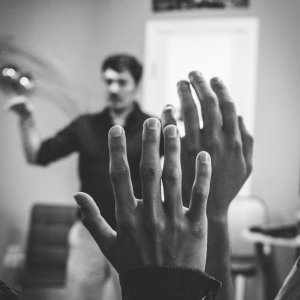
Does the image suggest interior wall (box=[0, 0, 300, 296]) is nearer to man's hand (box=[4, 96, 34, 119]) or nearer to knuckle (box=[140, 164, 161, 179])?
man's hand (box=[4, 96, 34, 119])

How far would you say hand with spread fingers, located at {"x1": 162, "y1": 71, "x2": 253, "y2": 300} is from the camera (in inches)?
16.1

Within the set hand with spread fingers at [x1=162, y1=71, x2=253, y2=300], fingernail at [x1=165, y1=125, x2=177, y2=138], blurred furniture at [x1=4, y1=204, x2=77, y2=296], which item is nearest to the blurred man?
blurred furniture at [x1=4, y1=204, x2=77, y2=296]

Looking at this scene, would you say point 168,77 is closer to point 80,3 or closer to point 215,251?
point 80,3

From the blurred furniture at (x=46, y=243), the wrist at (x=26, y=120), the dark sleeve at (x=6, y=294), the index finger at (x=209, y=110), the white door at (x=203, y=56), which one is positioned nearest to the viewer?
the dark sleeve at (x=6, y=294)

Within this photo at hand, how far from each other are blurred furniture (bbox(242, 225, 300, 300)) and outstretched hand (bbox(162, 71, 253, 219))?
5.24ft

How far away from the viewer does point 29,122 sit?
1.70 meters

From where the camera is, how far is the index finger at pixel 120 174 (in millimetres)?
300

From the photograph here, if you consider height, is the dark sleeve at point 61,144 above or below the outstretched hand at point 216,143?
below

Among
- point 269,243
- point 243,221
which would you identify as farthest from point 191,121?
point 243,221

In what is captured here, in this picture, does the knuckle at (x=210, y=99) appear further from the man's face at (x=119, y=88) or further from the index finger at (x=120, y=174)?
the man's face at (x=119, y=88)

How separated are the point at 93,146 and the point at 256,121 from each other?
1510 mm

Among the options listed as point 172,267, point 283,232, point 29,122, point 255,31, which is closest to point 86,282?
point 29,122

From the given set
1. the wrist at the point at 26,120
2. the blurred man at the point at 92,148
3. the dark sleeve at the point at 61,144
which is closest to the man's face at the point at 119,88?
the blurred man at the point at 92,148

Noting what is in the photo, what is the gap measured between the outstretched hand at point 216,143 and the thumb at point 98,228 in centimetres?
12
